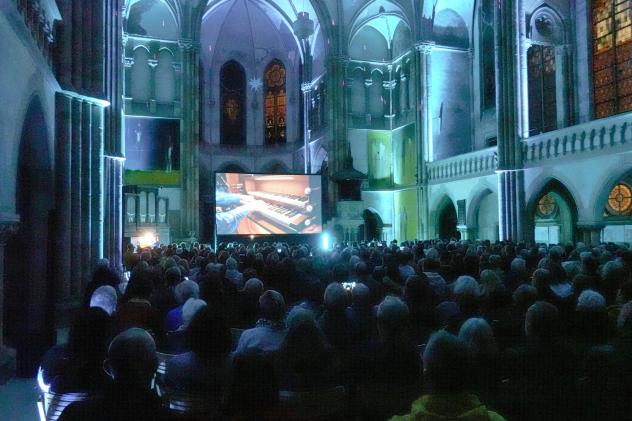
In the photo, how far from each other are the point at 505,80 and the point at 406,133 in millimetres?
10102

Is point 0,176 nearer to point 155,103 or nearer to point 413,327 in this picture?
point 413,327

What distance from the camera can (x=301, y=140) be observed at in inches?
1458

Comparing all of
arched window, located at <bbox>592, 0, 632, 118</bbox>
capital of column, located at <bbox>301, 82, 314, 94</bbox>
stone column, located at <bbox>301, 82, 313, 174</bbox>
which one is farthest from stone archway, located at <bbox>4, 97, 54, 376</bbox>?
capital of column, located at <bbox>301, 82, 314, 94</bbox>

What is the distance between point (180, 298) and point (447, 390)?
477cm

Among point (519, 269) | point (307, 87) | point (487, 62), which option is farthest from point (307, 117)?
point (519, 269)

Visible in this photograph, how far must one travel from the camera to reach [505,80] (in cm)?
1989

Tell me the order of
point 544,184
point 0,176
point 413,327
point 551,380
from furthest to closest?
point 544,184, point 0,176, point 413,327, point 551,380

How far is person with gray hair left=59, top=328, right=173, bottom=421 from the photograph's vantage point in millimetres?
2604

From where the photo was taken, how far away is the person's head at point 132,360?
9.16 ft

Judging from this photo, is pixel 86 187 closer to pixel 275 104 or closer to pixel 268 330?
pixel 268 330

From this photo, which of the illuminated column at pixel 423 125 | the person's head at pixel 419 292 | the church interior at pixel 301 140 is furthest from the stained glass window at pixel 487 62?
the person's head at pixel 419 292

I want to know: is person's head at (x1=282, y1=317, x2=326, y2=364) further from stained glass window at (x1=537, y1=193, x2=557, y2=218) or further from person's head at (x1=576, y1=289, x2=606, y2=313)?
stained glass window at (x1=537, y1=193, x2=557, y2=218)

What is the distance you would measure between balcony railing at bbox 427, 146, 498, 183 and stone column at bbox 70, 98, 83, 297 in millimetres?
16037

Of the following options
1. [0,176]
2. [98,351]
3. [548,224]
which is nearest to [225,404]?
[98,351]
